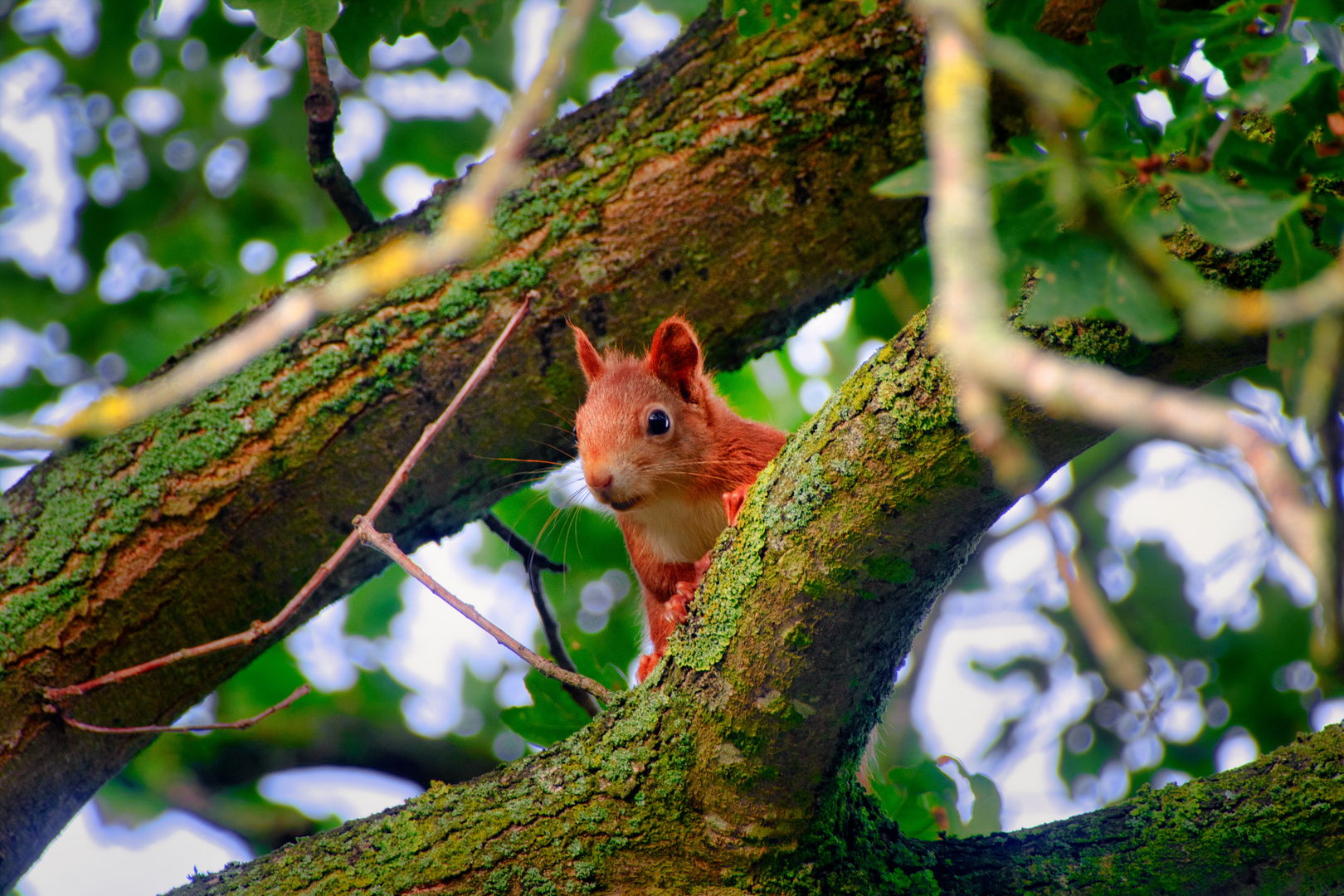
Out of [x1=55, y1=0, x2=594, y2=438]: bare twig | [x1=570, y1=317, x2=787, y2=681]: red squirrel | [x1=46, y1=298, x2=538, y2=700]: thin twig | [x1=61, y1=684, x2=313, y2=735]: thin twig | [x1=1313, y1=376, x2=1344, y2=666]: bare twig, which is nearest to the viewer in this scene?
[x1=1313, y1=376, x2=1344, y2=666]: bare twig

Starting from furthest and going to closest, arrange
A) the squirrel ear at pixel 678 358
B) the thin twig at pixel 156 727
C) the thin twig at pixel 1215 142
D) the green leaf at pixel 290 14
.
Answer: the squirrel ear at pixel 678 358 → the thin twig at pixel 156 727 → the green leaf at pixel 290 14 → the thin twig at pixel 1215 142

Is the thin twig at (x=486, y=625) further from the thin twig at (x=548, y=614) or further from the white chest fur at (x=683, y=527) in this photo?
the white chest fur at (x=683, y=527)

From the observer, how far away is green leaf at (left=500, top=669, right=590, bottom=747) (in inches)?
117

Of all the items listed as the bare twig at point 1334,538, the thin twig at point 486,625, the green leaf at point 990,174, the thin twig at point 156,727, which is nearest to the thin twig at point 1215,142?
the green leaf at point 990,174

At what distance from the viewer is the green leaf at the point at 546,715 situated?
297cm

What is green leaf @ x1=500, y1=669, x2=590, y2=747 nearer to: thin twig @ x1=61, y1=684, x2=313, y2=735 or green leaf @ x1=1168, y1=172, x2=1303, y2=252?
thin twig @ x1=61, y1=684, x2=313, y2=735

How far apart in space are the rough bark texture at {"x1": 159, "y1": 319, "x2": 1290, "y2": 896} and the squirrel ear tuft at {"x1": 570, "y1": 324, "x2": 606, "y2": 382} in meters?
1.09

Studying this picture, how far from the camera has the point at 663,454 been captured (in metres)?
3.46

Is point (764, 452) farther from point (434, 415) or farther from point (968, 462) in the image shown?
point (968, 462)

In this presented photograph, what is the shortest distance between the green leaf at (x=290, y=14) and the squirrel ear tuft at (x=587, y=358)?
40.6 inches

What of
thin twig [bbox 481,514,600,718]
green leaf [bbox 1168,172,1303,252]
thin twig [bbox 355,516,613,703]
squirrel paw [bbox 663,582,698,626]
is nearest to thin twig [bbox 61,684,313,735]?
thin twig [bbox 355,516,613,703]

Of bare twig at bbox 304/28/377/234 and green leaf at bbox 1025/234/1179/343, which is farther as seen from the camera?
bare twig at bbox 304/28/377/234

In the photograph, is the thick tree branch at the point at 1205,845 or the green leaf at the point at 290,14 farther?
the green leaf at the point at 290,14

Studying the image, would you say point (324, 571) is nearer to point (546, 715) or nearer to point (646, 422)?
point (546, 715)
